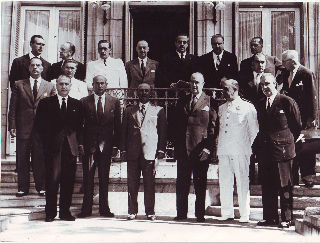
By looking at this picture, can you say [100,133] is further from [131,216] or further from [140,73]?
[140,73]

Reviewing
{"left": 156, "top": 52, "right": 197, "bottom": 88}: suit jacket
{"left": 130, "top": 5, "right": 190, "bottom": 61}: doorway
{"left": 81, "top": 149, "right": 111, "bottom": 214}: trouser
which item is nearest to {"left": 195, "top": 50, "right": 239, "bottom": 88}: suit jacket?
{"left": 156, "top": 52, "right": 197, "bottom": 88}: suit jacket

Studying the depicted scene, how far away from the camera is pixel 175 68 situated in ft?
29.6

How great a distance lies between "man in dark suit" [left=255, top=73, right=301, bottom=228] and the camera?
743cm

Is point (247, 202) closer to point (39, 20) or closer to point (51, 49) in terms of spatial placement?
point (51, 49)

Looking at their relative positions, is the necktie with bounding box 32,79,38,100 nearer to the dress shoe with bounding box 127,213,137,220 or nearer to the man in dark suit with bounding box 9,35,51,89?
the man in dark suit with bounding box 9,35,51,89

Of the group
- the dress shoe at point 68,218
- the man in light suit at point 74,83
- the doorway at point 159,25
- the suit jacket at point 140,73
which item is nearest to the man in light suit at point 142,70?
the suit jacket at point 140,73

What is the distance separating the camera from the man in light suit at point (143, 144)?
797cm

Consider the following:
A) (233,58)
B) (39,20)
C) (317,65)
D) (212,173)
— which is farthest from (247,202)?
(39,20)

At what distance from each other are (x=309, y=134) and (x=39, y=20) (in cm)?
686

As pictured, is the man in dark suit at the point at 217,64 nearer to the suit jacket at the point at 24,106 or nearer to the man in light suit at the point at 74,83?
the man in light suit at the point at 74,83

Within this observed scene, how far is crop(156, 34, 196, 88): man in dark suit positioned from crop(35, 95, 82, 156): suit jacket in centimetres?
184

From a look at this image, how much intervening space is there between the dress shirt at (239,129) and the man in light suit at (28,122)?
9.12ft

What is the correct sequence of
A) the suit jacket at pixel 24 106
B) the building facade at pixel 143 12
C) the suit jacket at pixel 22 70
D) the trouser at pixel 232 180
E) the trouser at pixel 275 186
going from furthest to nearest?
1. the building facade at pixel 143 12
2. the suit jacket at pixel 22 70
3. the suit jacket at pixel 24 106
4. the trouser at pixel 232 180
5. the trouser at pixel 275 186

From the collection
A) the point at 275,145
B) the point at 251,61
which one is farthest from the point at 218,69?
the point at 275,145
